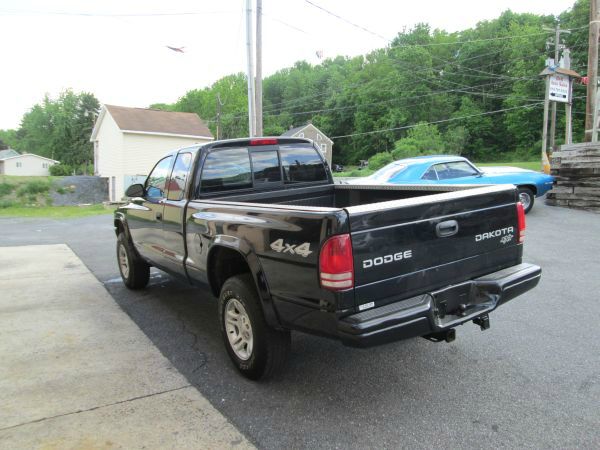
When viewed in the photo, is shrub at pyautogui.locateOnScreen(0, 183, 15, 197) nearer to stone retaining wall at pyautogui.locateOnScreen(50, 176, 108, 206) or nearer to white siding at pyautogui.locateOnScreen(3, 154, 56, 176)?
stone retaining wall at pyautogui.locateOnScreen(50, 176, 108, 206)

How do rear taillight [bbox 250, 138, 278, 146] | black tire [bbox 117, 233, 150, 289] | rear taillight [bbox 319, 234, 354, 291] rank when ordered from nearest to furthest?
rear taillight [bbox 319, 234, 354, 291] → rear taillight [bbox 250, 138, 278, 146] → black tire [bbox 117, 233, 150, 289]

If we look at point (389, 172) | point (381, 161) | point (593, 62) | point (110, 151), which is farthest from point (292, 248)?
point (381, 161)

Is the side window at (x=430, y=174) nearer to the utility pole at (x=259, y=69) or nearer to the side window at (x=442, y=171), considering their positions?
the side window at (x=442, y=171)

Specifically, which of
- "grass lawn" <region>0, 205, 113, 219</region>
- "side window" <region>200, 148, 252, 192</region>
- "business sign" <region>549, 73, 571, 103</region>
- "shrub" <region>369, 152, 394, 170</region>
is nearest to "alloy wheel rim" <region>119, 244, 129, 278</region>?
"side window" <region>200, 148, 252, 192</region>

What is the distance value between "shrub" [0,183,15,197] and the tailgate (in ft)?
87.7

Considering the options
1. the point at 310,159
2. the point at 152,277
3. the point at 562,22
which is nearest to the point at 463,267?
the point at 310,159

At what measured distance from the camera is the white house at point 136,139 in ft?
102

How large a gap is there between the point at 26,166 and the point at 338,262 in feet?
287

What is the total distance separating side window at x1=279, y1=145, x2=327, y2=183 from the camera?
4891 millimetres

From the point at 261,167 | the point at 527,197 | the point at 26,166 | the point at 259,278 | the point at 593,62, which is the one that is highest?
the point at 593,62

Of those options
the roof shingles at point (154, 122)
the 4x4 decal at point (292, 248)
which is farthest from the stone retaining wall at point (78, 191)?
the 4x4 decal at point (292, 248)

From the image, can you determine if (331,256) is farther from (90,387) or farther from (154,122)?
(154,122)

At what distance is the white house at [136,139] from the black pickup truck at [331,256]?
89.1ft

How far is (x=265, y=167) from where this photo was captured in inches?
187
